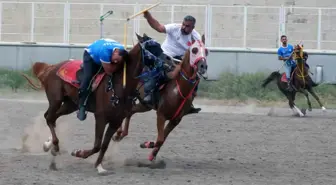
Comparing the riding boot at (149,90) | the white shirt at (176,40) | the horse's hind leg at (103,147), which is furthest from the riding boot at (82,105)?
the white shirt at (176,40)

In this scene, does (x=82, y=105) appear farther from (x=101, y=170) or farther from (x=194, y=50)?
(x=194, y=50)

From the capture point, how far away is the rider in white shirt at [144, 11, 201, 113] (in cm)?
1151

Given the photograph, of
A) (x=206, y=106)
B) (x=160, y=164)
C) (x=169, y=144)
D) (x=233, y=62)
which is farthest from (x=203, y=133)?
(x=233, y=62)

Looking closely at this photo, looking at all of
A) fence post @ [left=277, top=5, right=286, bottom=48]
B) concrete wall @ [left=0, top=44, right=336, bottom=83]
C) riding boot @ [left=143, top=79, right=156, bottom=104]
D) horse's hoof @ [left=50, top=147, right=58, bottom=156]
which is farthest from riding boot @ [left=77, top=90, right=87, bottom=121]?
fence post @ [left=277, top=5, right=286, bottom=48]

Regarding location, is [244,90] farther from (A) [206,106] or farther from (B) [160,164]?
(B) [160,164]

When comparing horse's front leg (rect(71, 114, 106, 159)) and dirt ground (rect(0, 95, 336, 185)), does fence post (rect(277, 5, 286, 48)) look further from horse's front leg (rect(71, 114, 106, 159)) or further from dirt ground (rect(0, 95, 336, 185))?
horse's front leg (rect(71, 114, 106, 159))

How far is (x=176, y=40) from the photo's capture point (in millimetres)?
11805

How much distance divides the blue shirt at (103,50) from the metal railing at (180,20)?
15991mm

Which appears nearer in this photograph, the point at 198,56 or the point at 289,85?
the point at 198,56

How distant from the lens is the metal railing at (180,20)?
26734mm

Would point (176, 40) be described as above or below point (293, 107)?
above

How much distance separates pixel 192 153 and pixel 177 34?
81.4 inches

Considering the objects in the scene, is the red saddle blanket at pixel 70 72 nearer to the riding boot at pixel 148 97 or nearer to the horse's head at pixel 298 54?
the riding boot at pixel 148 97

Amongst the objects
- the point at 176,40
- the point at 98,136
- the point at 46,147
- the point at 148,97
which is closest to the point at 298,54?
the point at 176,40
